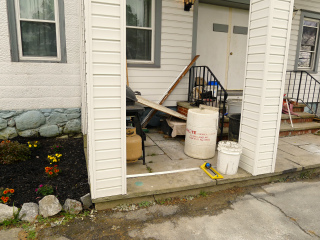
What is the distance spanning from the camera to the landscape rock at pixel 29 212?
230cm

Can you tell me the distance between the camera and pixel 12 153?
3.40 meters

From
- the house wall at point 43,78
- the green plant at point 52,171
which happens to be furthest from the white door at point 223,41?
the green plant at point 52,171

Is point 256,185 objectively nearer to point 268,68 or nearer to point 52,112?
point 268,68

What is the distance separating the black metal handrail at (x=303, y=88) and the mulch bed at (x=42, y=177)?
5.99m

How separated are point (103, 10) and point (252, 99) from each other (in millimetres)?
2171

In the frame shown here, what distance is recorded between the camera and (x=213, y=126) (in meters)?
3.56

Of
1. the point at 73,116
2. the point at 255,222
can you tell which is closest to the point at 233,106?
the point at 255,222

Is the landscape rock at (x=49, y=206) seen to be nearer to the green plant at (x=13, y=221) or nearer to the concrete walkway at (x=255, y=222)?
the green plant at (x=13, y=221)

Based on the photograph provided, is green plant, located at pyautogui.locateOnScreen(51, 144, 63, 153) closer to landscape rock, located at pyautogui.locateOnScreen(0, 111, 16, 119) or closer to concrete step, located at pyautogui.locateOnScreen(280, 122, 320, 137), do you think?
landscape rock, located at pyautogui.locateOnScreen(0, 111, 16, 119)

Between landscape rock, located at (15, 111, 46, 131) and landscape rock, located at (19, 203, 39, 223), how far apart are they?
222cm

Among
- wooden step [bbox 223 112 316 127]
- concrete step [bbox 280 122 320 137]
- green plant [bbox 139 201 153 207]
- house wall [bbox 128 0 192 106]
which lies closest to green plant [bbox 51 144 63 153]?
house wall [bbox 128 0 192 106]

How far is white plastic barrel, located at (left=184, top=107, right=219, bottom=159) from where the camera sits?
352cm

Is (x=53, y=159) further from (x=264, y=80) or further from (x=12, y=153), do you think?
(x=264, y=80)

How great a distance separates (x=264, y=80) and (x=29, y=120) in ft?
13.0
